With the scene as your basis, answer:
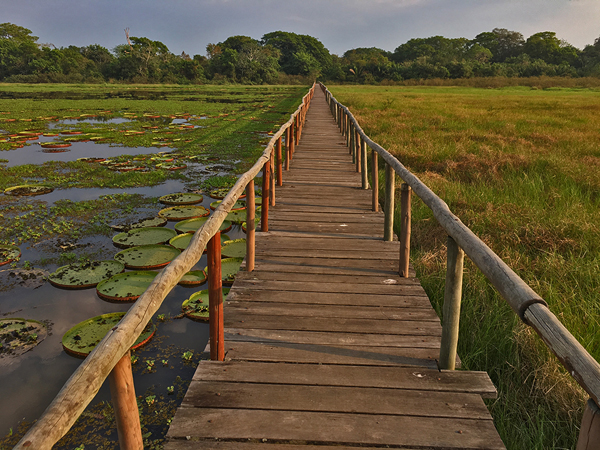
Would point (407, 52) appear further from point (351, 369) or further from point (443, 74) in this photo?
point (351, 369)

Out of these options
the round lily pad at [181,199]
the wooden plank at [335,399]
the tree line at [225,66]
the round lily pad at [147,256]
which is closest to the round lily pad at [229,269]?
the round lily pad at [147,256]

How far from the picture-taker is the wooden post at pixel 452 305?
2.05 meters

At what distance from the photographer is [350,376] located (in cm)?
206

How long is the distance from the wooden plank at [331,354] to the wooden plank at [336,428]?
407 mm

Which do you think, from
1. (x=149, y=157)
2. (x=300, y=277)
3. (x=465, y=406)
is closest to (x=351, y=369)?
(x=465, y=406)

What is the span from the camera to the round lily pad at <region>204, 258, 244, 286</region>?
12.6 ft

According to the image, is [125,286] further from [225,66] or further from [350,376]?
[225,66]

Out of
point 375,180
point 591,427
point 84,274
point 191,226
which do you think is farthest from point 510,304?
point 191,226

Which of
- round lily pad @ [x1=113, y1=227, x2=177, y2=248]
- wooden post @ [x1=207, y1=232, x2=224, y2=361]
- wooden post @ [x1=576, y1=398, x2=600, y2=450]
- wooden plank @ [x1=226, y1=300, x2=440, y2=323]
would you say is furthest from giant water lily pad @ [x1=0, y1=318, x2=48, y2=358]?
wooden post @ [x1=576, y1=398, x2=600, y2=450]

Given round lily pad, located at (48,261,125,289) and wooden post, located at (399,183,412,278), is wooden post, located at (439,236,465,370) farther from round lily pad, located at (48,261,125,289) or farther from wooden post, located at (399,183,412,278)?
round lily pad, located at (48,261,125,289)

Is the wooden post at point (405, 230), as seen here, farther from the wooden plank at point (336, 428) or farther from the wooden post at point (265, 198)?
the wooden plank at point (336, 428)

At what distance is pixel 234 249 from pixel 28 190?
15.1 ft

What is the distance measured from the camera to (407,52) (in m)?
91.8

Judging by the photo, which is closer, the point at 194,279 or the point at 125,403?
the point at 125,403
